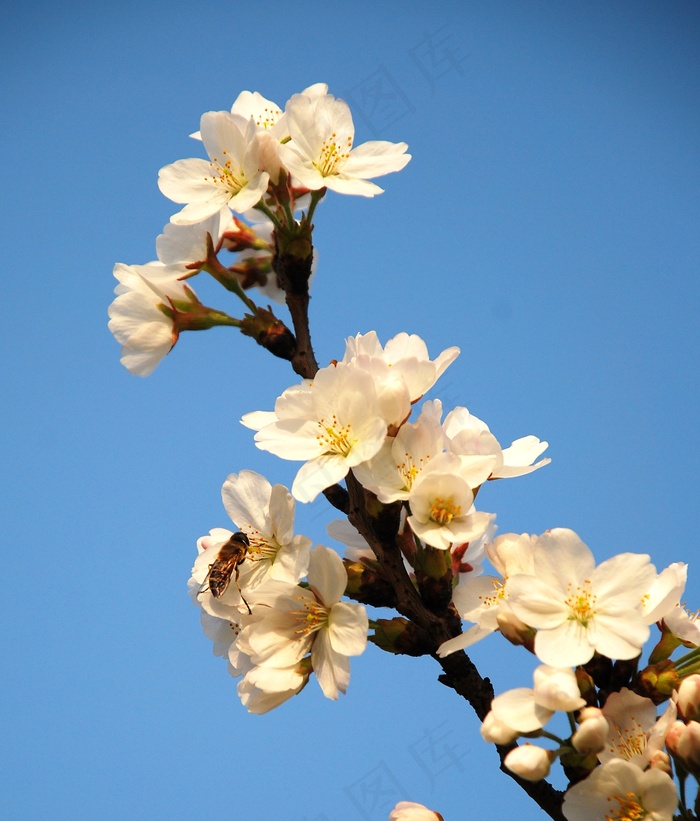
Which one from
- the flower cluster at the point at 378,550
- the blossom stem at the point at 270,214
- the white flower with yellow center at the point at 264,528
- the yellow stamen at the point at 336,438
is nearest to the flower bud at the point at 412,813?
the flower cluster at the point at 378,550

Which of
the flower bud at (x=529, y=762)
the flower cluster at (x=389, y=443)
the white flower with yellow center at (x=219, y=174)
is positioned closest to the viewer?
the flower bud at (x=529, y=762)

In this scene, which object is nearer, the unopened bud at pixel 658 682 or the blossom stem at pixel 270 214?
the unopened bud at pixel 658 682

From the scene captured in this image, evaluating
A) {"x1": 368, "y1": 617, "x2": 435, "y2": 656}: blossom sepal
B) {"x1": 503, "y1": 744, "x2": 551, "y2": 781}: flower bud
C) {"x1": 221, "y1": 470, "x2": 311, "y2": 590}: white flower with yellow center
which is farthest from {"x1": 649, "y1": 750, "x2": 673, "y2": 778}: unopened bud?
{"x1": 221, "y1": 470, "x2": 311, "y2": 590}: white flower with yellow center

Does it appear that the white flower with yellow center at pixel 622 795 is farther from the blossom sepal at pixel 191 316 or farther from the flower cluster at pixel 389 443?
the blossom sepal at pixel 191 316

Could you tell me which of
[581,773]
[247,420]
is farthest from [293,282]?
[581,773]

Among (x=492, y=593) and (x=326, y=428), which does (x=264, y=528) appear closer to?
(x=326, y=428)

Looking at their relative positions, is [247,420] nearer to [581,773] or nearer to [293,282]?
[293,282]

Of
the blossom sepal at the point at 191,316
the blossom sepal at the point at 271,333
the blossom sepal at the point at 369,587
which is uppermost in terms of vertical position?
the blossom sepal at the point at 191,316
